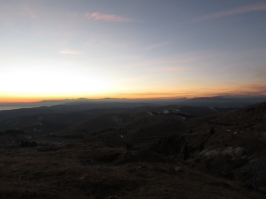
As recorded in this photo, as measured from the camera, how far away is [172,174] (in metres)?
27.8

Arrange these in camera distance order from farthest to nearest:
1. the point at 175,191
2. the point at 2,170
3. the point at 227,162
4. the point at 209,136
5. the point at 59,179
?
the point at 209,136
the point at 227,162
the point at 2,170
the point at 59,179
the point at 175,191

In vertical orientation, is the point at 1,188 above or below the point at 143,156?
above

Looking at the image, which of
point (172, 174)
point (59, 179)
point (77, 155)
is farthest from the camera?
point (77, 155)

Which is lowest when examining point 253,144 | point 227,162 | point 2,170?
point 227,162

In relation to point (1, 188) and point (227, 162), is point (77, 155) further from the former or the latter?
point (227, 162)

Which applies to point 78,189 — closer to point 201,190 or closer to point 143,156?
point 201,190

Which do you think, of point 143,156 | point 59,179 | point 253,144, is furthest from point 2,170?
point 253,144

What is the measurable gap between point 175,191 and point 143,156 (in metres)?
16.1

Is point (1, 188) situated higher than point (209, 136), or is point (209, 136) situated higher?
point (1, 188)

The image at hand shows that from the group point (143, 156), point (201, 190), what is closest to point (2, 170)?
point (143, 156)

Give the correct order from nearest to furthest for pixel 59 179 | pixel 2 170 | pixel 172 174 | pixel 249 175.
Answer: pixel 59 179, pixel 2 170, pixel 172 174, pixel 249 175

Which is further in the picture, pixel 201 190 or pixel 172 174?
pixel 172 174

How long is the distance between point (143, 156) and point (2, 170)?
20.0 m

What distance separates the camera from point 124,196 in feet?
59.5
